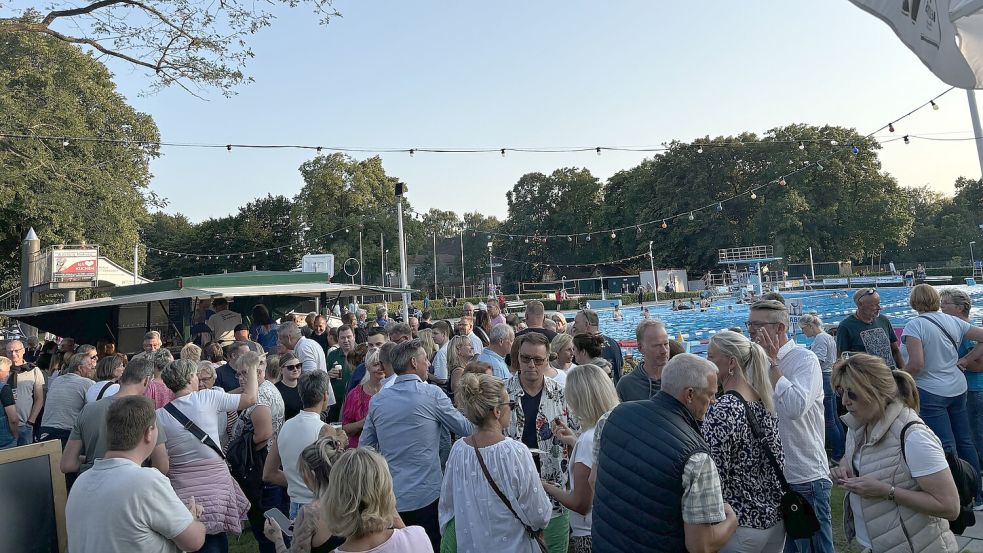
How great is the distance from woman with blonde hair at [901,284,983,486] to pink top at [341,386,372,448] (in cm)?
418

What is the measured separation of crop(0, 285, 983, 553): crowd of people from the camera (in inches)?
80.9

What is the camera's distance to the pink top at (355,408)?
429 cm

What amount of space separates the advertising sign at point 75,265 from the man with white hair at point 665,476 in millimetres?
24261

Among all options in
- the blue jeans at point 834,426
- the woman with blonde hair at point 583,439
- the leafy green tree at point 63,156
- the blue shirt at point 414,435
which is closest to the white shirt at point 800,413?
the woman with blonde hair at point 583,439

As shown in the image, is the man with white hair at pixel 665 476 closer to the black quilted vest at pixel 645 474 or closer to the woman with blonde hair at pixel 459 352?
the black quilted vest at pixel 645 474

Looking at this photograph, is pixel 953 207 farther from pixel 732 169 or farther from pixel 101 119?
pixel 101 119

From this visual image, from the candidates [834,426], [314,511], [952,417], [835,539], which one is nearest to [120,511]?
[314,511]

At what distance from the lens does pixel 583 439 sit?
8.86 feet

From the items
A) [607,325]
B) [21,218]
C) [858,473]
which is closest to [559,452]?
[858,473]

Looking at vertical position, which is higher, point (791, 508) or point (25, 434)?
point (791, 508)

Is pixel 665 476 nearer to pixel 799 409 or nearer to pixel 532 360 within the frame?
pixel 799 409

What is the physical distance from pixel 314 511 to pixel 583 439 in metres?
1.18

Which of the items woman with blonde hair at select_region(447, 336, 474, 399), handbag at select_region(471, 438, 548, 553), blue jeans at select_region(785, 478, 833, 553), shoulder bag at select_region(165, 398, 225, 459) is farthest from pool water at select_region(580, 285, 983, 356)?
handbag at select_region(471, 438, 548, 553)

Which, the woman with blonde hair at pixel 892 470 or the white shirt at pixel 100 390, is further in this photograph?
the white shirt at pixel 100 390
